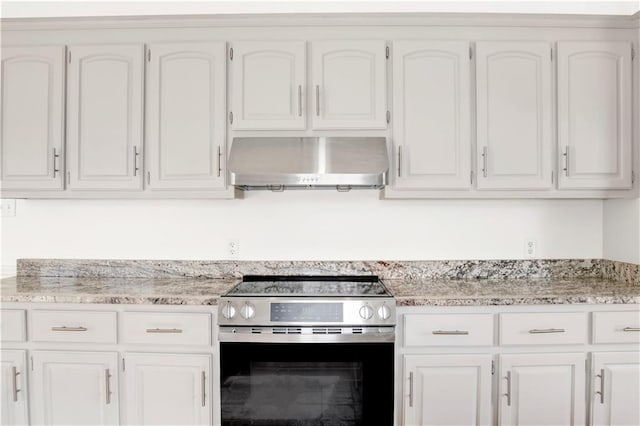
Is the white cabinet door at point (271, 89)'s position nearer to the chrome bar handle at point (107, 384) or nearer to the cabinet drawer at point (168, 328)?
the cabinet drawer at point (168, 328)

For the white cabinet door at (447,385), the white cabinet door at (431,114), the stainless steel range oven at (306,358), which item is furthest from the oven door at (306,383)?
the white cabinet door at (431,114)

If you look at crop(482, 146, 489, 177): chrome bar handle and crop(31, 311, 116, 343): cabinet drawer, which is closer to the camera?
crop(31, 311, 116, 343): cabinet drawer

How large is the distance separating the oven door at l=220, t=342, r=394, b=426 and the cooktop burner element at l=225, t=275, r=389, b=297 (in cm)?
24

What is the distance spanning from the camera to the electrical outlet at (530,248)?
264cm

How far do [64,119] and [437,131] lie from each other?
6.61 feet

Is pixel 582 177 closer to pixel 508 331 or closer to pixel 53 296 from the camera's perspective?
pixel 508 331

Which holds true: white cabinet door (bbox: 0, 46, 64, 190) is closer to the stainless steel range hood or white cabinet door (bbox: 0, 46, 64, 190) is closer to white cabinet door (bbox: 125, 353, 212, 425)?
the stainless steel range hood

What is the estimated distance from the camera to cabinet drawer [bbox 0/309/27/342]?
6.86 ft

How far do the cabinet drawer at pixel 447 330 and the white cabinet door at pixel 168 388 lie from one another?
0.96 meters

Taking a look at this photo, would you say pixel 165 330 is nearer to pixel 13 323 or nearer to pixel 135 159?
pixel 13 323

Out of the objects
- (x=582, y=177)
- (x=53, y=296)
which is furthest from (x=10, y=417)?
(x=582, y=177)

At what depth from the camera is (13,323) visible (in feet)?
6.86

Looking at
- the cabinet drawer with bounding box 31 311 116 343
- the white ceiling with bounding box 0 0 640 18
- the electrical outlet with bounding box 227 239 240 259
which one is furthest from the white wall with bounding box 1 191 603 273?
the white ceiling with bounding box 0 0 640 18

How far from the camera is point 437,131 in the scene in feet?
7.64
